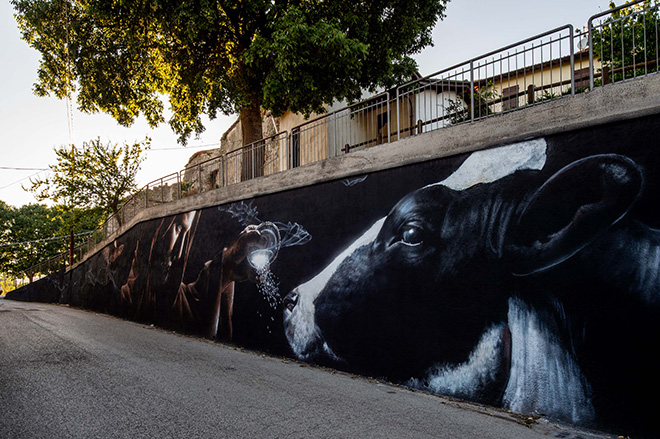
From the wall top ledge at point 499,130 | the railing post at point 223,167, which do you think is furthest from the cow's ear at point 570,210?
the railing post at point 223,167

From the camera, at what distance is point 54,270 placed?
28922mm

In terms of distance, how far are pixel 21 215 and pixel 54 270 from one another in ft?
76.1

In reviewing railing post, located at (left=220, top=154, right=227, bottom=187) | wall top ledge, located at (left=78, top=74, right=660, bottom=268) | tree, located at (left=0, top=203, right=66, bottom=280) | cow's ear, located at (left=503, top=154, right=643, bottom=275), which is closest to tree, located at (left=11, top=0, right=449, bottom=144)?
railing post, located at (left=220, top=154, right=227, bottom=187)

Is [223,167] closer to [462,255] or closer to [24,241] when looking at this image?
[462,255]

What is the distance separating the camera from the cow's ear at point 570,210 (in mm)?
5113

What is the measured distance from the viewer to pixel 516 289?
584 cm

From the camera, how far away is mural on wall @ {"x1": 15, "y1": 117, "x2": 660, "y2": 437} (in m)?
4.93

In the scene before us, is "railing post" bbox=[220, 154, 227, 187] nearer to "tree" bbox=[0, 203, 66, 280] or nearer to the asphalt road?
the asphalt road

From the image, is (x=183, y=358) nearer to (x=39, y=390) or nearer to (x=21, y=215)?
(x=39, y=390)

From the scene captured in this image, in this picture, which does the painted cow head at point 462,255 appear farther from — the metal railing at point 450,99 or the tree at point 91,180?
the tree at point 91,180

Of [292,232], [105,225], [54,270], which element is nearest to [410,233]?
[292,232]

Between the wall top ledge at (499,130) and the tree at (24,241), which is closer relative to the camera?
the wall top ledge at (499,130)

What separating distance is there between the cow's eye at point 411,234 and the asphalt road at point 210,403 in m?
2.24

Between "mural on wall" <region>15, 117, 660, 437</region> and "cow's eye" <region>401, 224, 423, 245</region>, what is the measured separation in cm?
3
